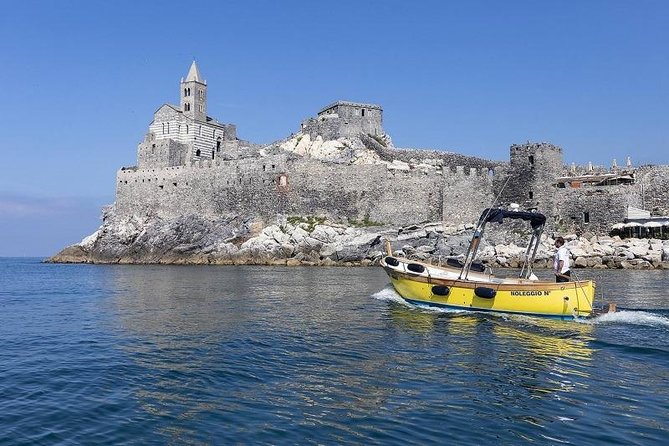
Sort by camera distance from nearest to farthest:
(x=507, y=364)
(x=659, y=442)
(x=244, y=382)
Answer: (x=659, y=442) → (x=244, y=382) → (x=507, y=364)

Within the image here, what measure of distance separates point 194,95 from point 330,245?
2031cm

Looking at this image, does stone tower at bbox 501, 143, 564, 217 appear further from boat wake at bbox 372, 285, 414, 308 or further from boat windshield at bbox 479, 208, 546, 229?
boat windshield at bbox 479, 208, 546, 229

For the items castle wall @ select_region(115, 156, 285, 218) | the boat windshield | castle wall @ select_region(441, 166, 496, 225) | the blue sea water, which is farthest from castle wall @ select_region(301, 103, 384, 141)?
the blue sea water

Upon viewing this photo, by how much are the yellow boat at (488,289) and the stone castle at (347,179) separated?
18.4m

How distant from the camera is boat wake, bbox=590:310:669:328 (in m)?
14.9

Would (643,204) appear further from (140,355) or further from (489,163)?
(140,355)

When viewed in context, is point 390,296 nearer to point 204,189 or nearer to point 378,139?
point 204,189

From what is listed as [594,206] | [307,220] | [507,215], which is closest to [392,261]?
[507,215]

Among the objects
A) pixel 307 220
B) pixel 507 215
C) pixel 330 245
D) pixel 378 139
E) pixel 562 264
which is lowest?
pixel 562 264

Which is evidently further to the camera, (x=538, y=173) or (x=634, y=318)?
(x=538, y=173)

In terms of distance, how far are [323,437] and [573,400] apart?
376 centimetres

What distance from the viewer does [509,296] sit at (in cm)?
1633

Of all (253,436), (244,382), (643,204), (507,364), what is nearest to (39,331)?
(244,382)

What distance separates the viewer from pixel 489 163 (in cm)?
4809
